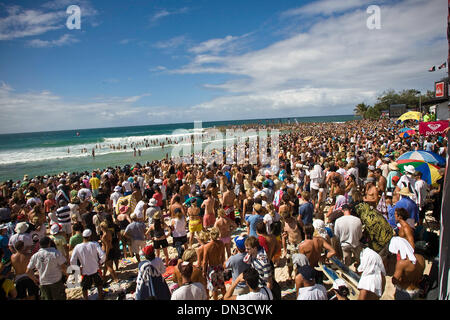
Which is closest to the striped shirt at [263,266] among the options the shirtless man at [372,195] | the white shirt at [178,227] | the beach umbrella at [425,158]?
the white shirt at [178,227]

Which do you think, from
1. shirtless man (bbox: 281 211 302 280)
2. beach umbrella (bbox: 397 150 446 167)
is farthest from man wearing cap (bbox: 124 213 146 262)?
beach umbrella (bbox: 397 150 446 167)

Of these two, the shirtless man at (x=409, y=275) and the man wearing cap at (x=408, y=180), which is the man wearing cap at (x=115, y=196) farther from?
the man wearing cap at (x=408, y=180)

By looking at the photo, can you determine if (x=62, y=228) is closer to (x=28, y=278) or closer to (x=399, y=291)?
(x=28, y=278)

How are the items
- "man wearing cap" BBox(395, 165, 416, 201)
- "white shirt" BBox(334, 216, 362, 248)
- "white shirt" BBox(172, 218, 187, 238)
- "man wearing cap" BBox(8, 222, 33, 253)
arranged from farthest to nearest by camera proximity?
"man wearing cap" BBox(395, 165, 416, 201), "white shirt" BBox(172, 218, 187, 238), "man wearing cap" BBox(8, 222, 33, 253), "white shirt" BBox(334, 216, 362, 248)

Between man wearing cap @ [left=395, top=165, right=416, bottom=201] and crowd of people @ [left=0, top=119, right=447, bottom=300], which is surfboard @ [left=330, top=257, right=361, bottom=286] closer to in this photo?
crowd of people @ [left=0, top=119, right=447, bottom=300]

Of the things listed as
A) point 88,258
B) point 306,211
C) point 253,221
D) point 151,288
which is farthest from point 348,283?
point 88,258

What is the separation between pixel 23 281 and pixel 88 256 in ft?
2.85

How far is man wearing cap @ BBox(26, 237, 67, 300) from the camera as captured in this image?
12.2ft

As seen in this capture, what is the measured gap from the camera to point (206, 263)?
149 inches

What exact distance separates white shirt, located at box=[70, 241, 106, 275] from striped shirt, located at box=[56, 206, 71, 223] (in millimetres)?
2439

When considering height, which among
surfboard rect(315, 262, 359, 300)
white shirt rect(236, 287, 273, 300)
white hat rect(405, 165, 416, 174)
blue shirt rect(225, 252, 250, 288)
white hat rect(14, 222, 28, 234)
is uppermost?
white hat rect(405, 165, 416, 174)

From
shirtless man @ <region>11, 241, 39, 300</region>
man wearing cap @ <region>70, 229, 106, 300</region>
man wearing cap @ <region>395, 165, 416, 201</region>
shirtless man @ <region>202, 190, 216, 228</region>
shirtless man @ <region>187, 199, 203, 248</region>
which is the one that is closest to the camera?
shirtless man @ <region>11, 241, 39, 300</region>
